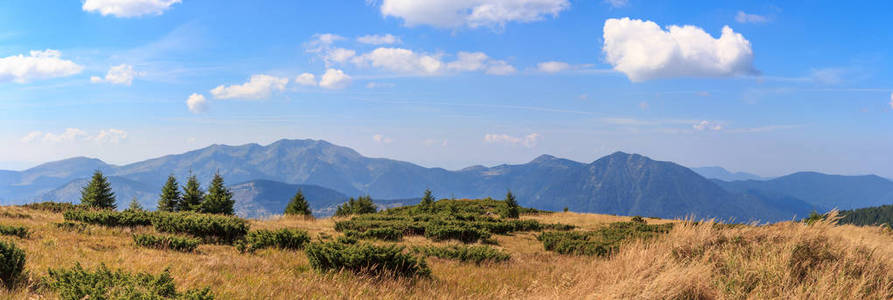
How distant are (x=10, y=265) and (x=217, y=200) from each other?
36951 millimetres

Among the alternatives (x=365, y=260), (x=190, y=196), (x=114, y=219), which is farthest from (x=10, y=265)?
(x=190, y=196)

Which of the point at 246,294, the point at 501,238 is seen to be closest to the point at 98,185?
the point at 501,238

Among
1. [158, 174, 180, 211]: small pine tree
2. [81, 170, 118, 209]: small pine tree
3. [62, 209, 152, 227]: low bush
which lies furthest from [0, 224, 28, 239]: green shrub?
[81, 170, 118, 209]: small pine tree

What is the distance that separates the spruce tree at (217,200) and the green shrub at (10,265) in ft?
116

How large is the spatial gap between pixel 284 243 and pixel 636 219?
91.9 feet

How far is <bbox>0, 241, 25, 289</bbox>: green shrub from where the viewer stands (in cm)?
596

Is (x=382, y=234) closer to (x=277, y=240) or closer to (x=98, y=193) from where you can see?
(x=277, y=240)

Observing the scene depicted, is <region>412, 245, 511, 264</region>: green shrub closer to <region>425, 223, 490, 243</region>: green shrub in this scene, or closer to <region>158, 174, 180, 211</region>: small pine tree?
<region>425, 223, 490, 243</region>: green shrub

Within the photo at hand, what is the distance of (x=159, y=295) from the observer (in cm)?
505

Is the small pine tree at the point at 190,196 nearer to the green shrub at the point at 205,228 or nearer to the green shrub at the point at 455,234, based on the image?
the green shrub at the point at 455,234

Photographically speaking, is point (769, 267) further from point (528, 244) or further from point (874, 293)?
point (528, 244)

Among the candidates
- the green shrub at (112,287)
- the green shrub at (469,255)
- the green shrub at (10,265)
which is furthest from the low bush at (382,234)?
the green shrub at (112,287)

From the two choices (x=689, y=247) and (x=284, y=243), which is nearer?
(x=689, y=247)

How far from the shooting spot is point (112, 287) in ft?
17.0
